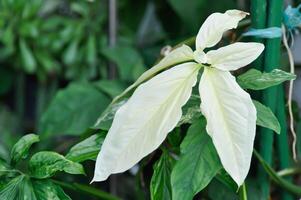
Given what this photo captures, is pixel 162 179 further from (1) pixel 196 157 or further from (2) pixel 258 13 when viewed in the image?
(2) pixel 258 13

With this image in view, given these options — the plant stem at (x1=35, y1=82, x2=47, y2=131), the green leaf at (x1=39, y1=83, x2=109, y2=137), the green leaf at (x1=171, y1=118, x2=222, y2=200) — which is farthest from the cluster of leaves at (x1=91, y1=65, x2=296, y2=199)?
the plant stem at (x1=35, y1=82, x2=47, y2=131)

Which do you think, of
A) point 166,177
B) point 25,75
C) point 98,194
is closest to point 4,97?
point 25,75

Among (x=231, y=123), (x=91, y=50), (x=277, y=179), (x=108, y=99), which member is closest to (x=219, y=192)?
(x=277, y=179)

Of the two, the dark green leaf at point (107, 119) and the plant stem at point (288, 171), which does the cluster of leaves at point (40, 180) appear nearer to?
the dark green leaf at point (107, 119)

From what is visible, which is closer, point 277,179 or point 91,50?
point 277,179

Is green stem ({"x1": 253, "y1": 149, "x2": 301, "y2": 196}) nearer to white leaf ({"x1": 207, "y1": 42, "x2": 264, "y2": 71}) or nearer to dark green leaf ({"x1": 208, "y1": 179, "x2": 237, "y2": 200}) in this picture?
dark green leaf ({"x1": 208, "y1": 179, "x2": 237, "y2": 200})

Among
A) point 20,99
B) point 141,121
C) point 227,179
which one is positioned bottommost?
point 20,99

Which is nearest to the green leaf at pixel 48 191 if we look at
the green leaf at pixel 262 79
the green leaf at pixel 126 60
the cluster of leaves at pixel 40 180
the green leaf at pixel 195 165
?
the cluster of leaves at pixel 40 180

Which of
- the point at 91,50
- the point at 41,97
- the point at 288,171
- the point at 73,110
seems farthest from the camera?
the point at 41,97
